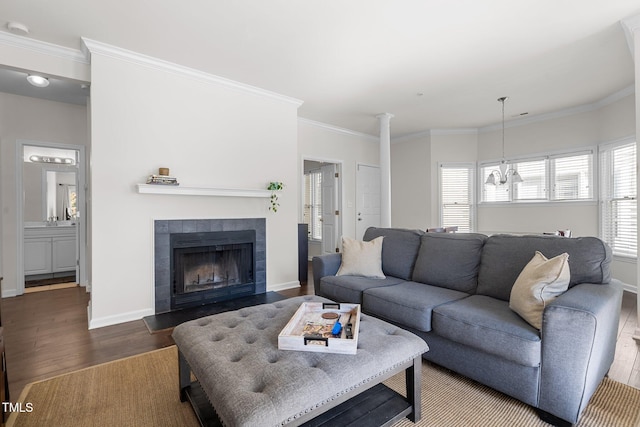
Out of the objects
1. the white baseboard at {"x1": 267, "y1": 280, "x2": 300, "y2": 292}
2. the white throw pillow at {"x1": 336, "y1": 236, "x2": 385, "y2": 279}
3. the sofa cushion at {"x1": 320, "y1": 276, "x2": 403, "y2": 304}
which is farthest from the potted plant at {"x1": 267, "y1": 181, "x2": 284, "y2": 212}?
the sofa cushion at {"x1": 320, "y1": 276, "x2": 403, "y2": 304}

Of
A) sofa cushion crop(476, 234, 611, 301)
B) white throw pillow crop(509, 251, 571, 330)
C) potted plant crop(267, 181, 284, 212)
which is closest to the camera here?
white throw pillow crop(509, 251, 571, 330)

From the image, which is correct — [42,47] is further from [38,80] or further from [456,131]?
[456,131]

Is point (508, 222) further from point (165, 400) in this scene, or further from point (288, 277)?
point (165, 400)

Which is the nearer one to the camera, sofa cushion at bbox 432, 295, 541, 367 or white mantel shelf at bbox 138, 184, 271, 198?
sofa cushion at bbox 432, 295, 541, 367

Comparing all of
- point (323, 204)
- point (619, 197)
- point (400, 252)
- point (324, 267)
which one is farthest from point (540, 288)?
point (323, 204)

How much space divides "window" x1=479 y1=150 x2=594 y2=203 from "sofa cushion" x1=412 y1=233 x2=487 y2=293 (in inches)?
93.9

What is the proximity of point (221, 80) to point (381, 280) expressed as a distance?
2.95m

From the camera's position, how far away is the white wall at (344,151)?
5426mm

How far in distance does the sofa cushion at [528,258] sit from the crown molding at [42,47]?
165 inches

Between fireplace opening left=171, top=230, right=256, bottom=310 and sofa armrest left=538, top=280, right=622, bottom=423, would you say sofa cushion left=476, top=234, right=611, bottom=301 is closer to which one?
sofa armrest left=538, top=280, right=622, bottom=423

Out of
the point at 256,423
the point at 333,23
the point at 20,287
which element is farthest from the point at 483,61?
the point at 20,287

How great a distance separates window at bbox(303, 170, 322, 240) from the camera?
6980 mm

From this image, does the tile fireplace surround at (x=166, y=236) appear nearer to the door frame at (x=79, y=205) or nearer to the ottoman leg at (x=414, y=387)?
the door frame at (x=79, y=205)

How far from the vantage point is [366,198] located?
6.43 meters
